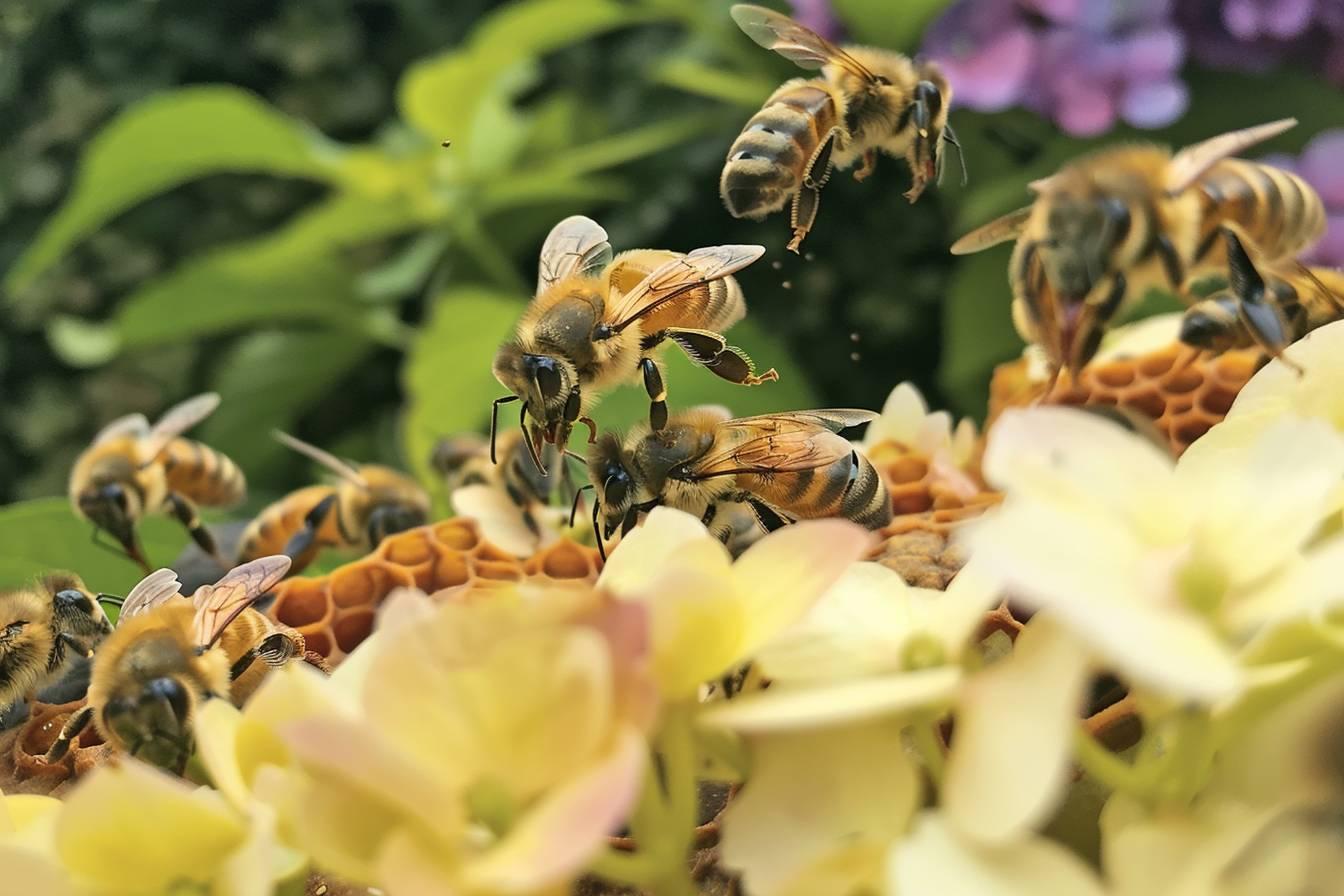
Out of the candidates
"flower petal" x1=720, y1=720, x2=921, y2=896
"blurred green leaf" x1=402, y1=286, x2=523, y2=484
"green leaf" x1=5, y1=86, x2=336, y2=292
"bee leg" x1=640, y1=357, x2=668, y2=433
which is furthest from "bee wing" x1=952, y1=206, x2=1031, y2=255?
"green leaf" x1=5, y1=86, x2=336, y2=292

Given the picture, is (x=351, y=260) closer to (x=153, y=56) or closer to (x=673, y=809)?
(x=153, y=56)

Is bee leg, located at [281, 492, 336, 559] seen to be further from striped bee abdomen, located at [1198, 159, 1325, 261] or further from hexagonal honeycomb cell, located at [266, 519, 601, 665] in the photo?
striped bee abdomen, located at [1198, 159, 1325, 261]

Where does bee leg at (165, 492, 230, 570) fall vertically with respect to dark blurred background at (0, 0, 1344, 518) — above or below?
above

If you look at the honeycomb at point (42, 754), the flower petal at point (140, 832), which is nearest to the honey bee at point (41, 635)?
the honeycomb at point (42, 754)

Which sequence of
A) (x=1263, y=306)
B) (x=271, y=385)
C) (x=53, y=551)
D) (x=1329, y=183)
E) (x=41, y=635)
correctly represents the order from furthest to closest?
1. (x=271, y=385)
2. (x=1329, y=183)
3. (x=53, y=551)
4. (x=41, y=635)
5. (x=1263, y=306)

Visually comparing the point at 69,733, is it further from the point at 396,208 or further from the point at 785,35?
the point at 396,208

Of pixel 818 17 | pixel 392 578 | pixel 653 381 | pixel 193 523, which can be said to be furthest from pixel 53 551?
pixel 818 17
